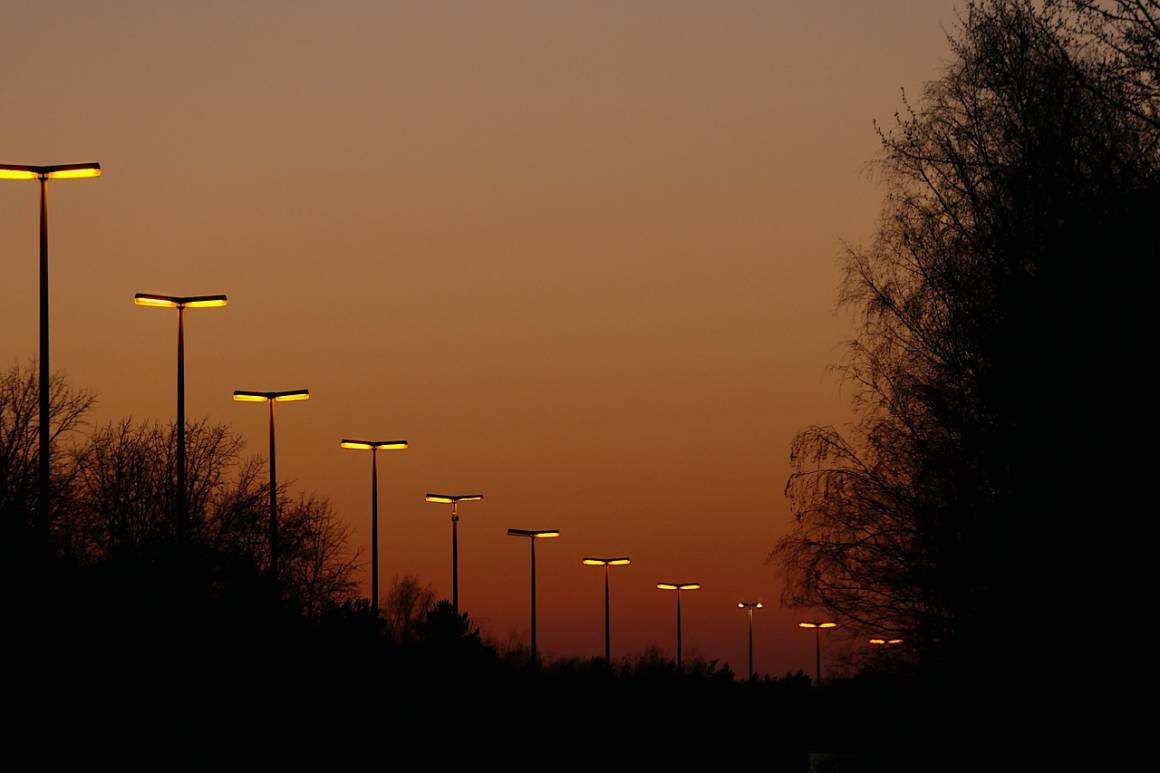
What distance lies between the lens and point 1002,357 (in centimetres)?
2727

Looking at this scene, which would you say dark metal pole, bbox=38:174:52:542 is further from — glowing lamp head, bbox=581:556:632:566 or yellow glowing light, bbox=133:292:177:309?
glowing lamp head, bbox=581:556:632:566

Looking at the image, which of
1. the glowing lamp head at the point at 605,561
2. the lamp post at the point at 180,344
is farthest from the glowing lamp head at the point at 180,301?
the glowing lamp head at the point at 605,561

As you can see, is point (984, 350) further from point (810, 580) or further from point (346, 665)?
point (346, 665)

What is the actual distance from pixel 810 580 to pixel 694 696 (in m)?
45.3

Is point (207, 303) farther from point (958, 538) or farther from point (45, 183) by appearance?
point (958, 538)

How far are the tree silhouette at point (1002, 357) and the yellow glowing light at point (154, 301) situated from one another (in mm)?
15278

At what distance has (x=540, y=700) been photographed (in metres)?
58.0

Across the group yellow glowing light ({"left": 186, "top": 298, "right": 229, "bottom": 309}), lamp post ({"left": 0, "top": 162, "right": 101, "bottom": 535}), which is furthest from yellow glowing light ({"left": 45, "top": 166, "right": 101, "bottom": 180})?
yellow glowing light ({"left": 186, "top": 298, "right": 229, "bottom": 309})

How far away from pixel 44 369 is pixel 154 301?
1065 centimetres

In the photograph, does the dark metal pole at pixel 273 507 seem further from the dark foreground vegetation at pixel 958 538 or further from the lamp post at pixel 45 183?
the lamp post at pixel 45 183

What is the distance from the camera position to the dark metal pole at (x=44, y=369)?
32344mm

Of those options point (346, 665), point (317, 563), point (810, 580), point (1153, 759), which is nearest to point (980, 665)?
point (1153, 759)

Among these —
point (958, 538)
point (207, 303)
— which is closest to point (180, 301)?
point (207, 303)

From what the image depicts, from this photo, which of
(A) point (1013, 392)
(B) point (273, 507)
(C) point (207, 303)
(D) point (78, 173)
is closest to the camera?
(A) point (1013, 392)
